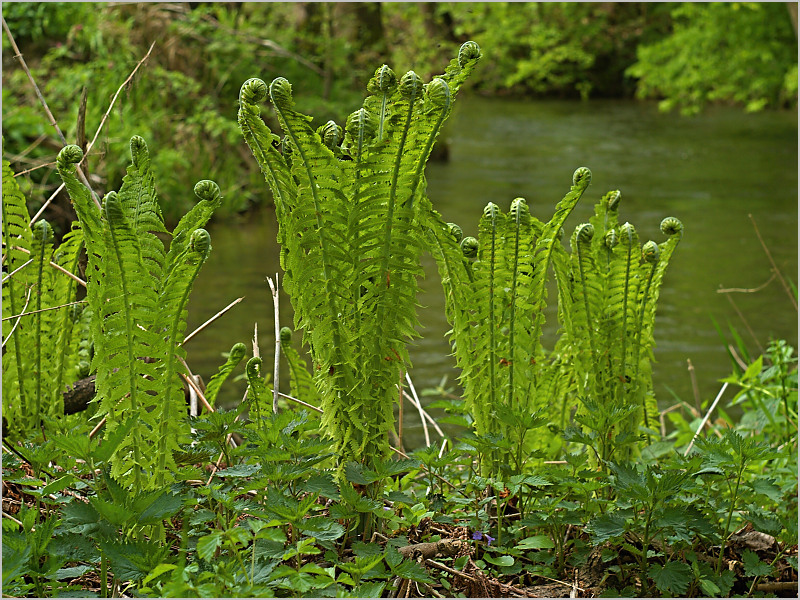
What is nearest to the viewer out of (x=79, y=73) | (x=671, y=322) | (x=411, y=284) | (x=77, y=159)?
(x=77, y=159)

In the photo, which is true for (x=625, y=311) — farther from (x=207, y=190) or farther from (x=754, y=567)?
(x=207, y=190)

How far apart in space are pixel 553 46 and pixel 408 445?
17746mm

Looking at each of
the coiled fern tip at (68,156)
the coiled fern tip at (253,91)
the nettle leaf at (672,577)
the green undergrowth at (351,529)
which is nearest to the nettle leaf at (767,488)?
the green undergrowth at (351,529)

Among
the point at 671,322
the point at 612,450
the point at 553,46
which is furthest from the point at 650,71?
the point at 612,450

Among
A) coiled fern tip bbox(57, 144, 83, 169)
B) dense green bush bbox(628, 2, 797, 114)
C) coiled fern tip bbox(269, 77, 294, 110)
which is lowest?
coiled fern tip bbox(57, 144, 83, 169)

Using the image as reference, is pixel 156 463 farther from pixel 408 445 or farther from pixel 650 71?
pixel 650 71

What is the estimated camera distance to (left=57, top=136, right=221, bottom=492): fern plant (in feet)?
4.91

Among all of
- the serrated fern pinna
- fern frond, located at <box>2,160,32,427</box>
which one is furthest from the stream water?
fern frond, located at <box>2,160,32,427</box>

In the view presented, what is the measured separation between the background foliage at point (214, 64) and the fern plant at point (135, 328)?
7.64 feet

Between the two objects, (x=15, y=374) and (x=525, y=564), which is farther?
(x=15, y=374)

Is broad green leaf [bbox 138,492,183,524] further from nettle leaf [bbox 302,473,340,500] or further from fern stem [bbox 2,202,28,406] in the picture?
fern stem [bbox 2,202,28,406]

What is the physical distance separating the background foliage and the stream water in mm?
A: 886

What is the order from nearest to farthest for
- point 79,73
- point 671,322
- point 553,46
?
point 671,322
point 79,73
point 553,46

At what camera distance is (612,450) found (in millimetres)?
1820
